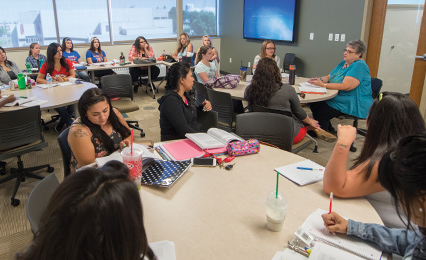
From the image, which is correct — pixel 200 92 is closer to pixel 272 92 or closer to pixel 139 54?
pixel 272 92

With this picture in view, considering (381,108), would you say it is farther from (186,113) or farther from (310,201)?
(186,113)

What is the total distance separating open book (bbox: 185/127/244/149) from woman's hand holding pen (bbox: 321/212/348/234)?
939mm

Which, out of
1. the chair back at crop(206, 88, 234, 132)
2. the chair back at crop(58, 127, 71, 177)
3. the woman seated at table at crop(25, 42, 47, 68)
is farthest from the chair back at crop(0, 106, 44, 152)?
the woman seated at table at crop(25, 42, 47, 68)

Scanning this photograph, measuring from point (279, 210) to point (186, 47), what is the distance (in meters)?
6.71

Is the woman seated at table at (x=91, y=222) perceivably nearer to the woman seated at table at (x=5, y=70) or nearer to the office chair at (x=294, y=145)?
the office chair at (x=294, y=145)

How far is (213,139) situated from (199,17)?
24.3 feet

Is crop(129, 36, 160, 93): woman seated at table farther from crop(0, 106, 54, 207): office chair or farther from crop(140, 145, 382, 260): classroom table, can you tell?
crop(140, 145, 382, 260): classroom table

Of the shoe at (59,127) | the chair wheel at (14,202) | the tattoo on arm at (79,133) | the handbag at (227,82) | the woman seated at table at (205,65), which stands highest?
the woman seated at table at (205,65)

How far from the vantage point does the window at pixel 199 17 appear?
8789mm

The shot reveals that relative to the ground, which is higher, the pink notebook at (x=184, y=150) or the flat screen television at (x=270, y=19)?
the flat screen television at (x=270, y=19)

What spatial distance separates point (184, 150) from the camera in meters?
2.23

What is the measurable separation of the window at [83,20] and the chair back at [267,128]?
6.19 metres

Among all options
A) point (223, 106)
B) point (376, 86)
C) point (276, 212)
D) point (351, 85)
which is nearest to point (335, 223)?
point (276, 212)

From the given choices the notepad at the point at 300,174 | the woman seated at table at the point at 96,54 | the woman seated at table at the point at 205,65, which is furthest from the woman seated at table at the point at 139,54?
the notepad at the point at 300,174
